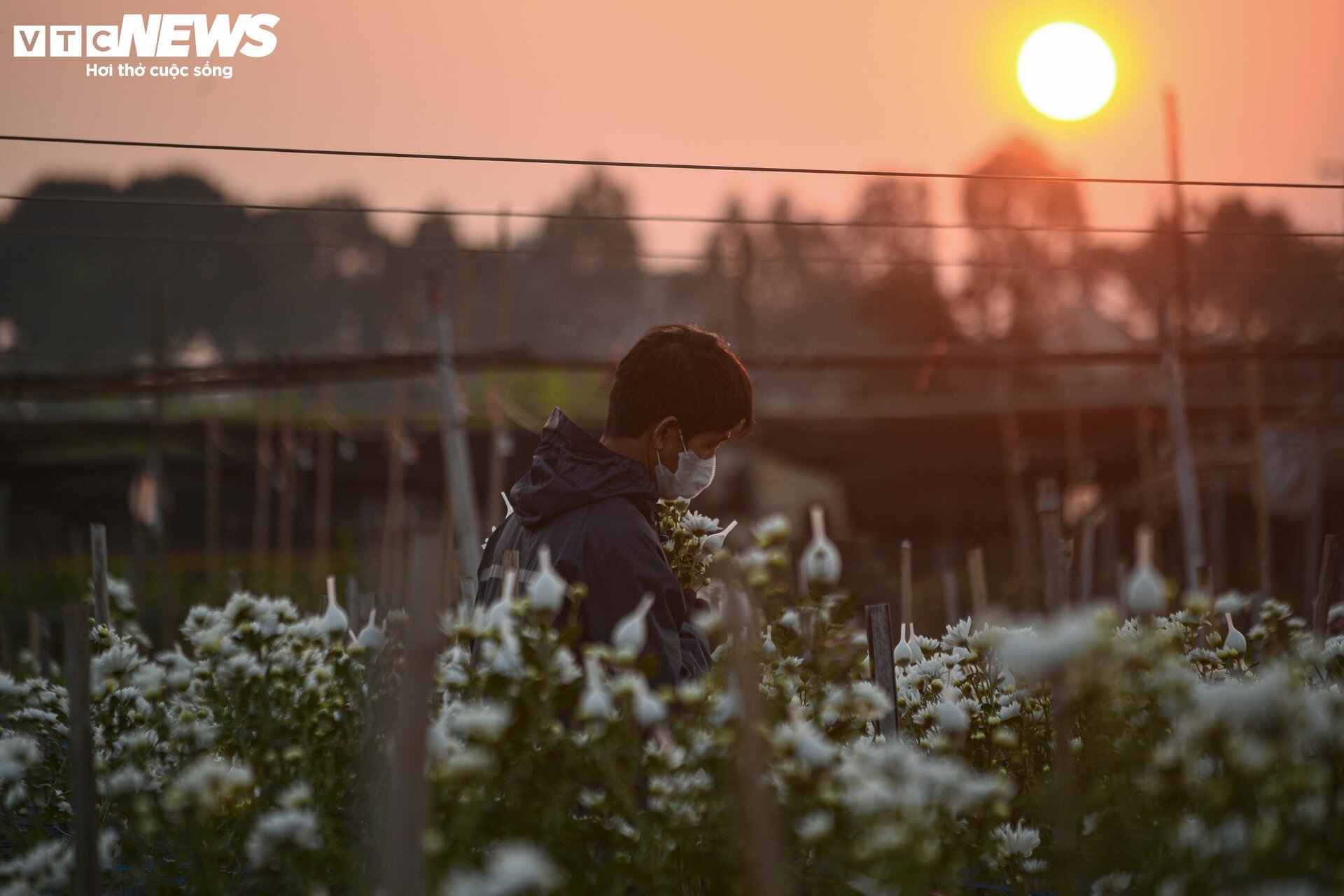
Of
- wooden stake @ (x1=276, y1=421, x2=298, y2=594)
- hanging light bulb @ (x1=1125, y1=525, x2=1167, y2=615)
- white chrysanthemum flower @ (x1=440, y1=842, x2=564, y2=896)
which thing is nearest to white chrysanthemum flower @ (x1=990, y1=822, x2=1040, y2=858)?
hanging light bulb @ (x1=1125, y1=525, x2=1167, y2=615)

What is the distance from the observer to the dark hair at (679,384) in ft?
8.97

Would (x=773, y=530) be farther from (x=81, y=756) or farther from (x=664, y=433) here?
(x=81, y=756)


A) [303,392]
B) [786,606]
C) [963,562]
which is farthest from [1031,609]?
[303,392]

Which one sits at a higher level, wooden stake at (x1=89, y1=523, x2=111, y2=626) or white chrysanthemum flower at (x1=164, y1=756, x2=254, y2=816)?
wooden stake at (x1=89, y1=523, x2=111, y2=626)

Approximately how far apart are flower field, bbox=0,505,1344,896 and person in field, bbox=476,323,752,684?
8.5 inches

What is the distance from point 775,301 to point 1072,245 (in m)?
23.3

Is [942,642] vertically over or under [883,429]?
under

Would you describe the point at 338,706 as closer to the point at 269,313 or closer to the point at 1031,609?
the point at 1031,609

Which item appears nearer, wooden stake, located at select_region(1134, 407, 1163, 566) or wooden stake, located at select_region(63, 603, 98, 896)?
wooden stake, located at select_region(63, 603, 98, 896)

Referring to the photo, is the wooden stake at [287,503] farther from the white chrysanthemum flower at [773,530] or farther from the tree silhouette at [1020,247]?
the tree silhouette at [1020,247]

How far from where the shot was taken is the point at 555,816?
6.23 feet

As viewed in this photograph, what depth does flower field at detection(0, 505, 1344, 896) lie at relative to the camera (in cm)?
152

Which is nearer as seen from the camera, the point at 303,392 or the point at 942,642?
the point at 942,642

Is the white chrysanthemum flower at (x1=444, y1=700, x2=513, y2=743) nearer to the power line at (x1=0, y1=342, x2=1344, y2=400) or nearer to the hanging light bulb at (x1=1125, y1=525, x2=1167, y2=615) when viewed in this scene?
the hanging light bulb at (x1=1125, y1=525, x2=1167, y2=615)
